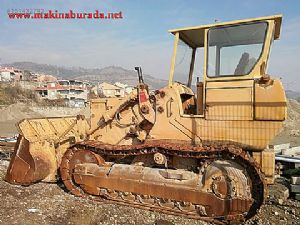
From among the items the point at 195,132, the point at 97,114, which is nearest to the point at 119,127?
the point at 97,114

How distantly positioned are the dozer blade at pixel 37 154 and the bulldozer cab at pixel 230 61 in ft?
10.3

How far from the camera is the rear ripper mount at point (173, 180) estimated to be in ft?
18.7

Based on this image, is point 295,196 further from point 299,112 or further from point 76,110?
point 76,110

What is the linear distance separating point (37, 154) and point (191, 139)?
3.62m

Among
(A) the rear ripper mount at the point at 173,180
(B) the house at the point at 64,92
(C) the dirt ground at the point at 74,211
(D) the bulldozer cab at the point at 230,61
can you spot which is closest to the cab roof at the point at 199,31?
(D) the bulldozer cab at the point at 230,61

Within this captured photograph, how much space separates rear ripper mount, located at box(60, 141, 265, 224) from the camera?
5.70m

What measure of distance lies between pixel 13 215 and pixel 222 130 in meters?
4.09

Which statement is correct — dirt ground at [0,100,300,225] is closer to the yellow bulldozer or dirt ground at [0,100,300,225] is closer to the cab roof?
the yellow bulldozer

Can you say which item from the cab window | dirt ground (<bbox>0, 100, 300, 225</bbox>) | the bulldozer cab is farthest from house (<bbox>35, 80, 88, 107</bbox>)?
the cab window

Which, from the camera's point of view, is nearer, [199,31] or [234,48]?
[234,48]

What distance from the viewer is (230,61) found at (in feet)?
20.3

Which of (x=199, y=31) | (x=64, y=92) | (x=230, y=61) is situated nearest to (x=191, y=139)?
(x=230, y=61)

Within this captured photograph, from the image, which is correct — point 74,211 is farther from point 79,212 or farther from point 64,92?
point 64,92

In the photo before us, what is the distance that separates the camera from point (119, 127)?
24.0ft
